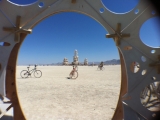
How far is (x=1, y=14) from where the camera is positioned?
318 cm

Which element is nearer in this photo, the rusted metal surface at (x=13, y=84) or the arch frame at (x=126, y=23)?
the arch frame at (x=126, y=23)

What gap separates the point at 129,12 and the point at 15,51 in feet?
9.73

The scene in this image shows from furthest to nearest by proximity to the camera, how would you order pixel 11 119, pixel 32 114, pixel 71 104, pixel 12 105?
pixel 71 104, pixel 32 114, pixel 12 105, pixel 11 119

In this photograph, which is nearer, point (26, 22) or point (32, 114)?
point (26, 22)

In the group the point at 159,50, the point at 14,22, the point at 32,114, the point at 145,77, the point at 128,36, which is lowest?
the point at 32,114

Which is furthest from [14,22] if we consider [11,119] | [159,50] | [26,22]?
[159,50]

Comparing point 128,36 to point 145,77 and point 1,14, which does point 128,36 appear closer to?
point 145,77

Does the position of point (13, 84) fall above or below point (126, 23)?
below

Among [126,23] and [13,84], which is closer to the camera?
[126,23]

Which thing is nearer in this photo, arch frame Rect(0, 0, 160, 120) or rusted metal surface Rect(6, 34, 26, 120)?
arch frame Rect(0, 0, 160, 120)

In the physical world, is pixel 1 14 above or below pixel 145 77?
above

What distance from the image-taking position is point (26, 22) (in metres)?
3.27

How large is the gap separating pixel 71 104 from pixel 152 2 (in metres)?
4.21

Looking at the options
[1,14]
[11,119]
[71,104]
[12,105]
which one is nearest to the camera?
[1,14]
